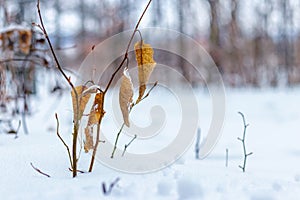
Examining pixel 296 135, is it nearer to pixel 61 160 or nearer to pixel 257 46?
pixel 61 160

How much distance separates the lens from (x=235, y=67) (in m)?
8.27

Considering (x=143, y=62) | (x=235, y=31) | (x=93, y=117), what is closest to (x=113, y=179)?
(x=93, y=117)

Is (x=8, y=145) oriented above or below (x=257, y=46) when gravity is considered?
below

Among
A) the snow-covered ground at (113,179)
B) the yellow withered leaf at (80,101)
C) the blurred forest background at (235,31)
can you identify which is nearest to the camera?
the snow-covered ground at (113,179)

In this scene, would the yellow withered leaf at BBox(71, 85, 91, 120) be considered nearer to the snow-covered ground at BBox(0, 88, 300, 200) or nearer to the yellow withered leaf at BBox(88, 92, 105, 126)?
the yellow withered leaf at BBox(88, 92, 105, 126)

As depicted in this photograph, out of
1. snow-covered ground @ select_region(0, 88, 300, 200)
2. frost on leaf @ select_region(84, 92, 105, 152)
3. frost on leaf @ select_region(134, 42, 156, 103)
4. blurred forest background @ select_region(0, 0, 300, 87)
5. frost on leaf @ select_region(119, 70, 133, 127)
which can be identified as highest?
blurred forest background @ select_region(0, 0, 300, 87)

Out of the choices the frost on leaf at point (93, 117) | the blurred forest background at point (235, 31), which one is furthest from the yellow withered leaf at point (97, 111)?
the blurred forest background at point (235, 31)

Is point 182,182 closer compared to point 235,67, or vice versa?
point 182,182

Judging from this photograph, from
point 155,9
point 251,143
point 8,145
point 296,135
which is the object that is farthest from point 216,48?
point 8,145

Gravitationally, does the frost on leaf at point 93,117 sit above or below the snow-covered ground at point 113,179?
above

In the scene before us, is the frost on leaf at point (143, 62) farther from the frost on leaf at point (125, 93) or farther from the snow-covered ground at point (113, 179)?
the snow-covered ground at point (113, 179)

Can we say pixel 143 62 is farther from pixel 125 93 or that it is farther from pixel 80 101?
pixel 80 101

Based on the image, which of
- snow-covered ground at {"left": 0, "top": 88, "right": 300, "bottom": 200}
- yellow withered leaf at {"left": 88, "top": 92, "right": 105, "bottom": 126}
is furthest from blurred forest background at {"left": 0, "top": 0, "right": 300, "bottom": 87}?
yellow withered leaf at {"left": 88, "top": 92, "right": 105, "bottom": 126}

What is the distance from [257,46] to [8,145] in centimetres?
766
